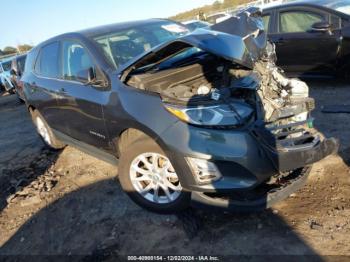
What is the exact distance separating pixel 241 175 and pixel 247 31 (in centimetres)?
144

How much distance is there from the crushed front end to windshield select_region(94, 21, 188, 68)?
529 mm

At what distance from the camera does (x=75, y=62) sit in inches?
172

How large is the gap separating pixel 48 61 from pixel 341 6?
488 centimetres

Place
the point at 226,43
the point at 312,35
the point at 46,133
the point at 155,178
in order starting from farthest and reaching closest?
the point at 312,35 → the point at 46,133 → the point at 155,178 → the point at 226,43

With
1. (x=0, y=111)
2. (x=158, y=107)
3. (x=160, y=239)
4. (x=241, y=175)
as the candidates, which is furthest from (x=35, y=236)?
(x=0, y=111)

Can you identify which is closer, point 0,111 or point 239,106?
point 239,106

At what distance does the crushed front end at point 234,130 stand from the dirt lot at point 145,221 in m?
0.27

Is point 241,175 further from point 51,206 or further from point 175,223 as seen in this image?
point 51,206

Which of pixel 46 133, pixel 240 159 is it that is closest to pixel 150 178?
pixel 240 159

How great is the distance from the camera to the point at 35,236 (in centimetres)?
368

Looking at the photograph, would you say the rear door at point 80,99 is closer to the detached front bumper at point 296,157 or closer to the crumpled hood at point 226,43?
the crumpled hood at point 226,43

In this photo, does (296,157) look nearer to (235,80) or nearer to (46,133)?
(235,80)

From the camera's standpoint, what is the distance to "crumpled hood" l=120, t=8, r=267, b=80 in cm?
318

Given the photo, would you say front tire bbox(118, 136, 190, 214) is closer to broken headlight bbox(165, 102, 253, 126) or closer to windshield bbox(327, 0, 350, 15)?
broken headlight bbox(165, 102, 253, 126)
